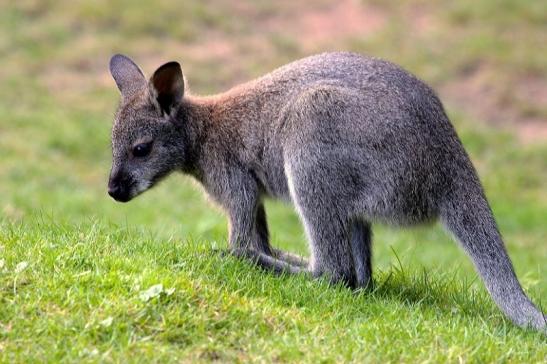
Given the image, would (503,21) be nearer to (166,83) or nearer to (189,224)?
(189,224)

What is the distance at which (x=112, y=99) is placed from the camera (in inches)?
651

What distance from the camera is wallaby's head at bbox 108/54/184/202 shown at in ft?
25.3

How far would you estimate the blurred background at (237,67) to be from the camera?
13992mm

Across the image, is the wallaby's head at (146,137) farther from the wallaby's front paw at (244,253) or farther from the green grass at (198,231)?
the wallaby's front paw at (244,253)

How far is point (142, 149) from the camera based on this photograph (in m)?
7.77

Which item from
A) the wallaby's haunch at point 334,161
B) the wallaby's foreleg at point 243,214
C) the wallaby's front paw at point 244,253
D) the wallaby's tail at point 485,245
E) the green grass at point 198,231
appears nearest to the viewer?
the green grass at point 198,231

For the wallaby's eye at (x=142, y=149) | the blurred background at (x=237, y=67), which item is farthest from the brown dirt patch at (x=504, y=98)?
the wallaby's eye at (x=142, y=149)

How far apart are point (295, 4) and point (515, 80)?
4425 mm

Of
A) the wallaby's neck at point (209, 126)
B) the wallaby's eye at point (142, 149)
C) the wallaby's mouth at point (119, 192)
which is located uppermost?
the wallaby's neck at point (209, 126)

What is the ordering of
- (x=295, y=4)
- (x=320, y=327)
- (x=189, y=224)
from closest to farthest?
(x=320, y=327) < (x=189, y=224) < (x=295, y=4)

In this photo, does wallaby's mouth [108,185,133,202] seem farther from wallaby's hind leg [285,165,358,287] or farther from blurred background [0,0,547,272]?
blurred background [0,0,547,272]

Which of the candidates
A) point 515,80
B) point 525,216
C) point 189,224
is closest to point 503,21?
point 515,80

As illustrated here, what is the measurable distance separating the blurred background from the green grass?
0.03 m

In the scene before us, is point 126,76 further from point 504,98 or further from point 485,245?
point 504,98
